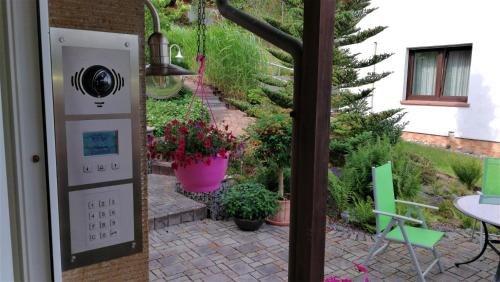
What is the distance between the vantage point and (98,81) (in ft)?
3.40

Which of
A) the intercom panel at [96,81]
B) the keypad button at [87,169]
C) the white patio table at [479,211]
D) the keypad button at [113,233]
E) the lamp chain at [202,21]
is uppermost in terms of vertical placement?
the lamp chain at [202,21]

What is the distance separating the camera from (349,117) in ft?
20.4

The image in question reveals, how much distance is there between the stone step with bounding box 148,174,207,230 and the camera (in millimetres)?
4059

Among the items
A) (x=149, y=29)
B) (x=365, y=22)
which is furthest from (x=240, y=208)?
(x=365, y=22)

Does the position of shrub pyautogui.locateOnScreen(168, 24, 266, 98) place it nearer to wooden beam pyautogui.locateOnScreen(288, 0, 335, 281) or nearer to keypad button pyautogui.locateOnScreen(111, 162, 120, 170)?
wooden beam pyautogui.locateOnScreen(288, 0, 335, 281)

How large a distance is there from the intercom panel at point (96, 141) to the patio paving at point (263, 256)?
209cm

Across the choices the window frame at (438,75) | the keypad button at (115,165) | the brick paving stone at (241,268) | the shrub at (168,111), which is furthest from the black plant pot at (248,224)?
the window frame at (438,75)

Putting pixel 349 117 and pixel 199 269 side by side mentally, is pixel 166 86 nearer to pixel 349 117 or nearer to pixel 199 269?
pixel 199 269

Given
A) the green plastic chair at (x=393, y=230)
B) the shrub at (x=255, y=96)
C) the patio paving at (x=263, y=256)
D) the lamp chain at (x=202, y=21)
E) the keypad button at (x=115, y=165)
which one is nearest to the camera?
the keypad button at (x=115, y=165)

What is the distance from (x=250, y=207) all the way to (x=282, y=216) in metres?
0.43

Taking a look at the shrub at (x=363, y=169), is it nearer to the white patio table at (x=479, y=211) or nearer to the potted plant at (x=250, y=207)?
the potted plant at (x=250, y=207)

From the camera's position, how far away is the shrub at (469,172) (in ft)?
17.2

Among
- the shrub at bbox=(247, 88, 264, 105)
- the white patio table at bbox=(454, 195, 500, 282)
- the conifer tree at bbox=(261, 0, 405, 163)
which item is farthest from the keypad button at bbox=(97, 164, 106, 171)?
the shrub at bbox=(247, 88, 264, 105)

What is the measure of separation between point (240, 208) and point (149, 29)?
4121 millimetres
